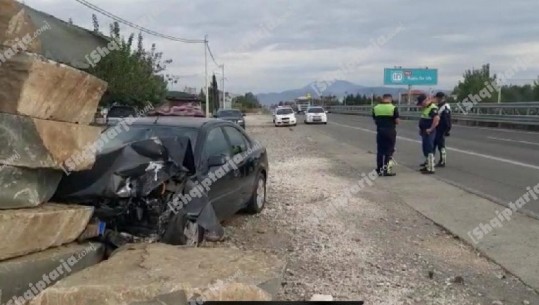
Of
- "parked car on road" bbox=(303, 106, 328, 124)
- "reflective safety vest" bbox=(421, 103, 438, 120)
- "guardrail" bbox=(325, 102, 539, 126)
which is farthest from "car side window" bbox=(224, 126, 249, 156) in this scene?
"parked car on road" bbox=(303, 106, 328, 124)

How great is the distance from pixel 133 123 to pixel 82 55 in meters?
2.43

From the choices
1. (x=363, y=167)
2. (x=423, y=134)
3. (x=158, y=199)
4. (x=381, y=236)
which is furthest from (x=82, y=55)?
(x=363, y=167)

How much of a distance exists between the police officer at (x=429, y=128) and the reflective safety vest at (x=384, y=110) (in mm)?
1216

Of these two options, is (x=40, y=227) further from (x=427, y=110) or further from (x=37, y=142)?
(x=427, y=110)

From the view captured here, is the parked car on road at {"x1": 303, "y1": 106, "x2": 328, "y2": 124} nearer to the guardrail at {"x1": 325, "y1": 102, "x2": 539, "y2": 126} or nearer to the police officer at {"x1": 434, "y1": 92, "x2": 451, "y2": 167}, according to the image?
the guardrail at {"x1": 325, "y1": 102, "x2": 539, "y2": 126}

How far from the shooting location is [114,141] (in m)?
6.59

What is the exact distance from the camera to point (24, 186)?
430cm

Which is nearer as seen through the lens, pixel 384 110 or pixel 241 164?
pixel 241 164

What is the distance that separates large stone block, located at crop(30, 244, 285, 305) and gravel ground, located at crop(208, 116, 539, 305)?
788mm

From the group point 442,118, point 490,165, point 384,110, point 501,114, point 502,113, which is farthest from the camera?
point 502,113

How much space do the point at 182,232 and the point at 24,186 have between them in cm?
173

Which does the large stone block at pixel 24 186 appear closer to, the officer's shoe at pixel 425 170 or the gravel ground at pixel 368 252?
the gravel ground at pixel 368 252

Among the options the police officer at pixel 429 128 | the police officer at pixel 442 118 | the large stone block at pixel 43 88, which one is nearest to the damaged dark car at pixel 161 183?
the large stone block at pixel 43 88

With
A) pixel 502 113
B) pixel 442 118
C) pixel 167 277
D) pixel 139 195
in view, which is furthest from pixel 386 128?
pixel 502 113
